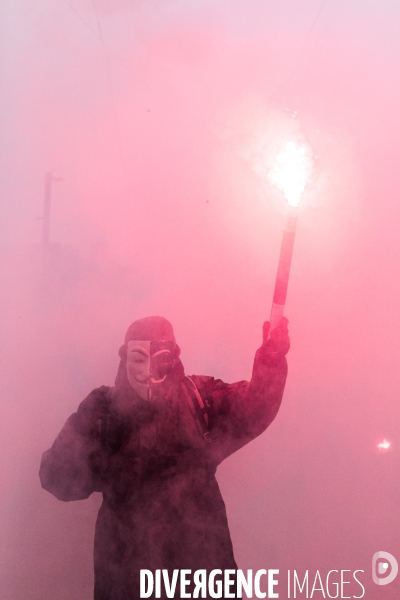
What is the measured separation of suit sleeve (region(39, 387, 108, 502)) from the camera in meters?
1.04

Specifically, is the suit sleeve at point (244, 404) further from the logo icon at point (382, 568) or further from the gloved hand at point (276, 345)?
the logo icon at point (382, 568)

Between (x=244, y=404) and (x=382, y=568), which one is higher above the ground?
(x=244, y=404)

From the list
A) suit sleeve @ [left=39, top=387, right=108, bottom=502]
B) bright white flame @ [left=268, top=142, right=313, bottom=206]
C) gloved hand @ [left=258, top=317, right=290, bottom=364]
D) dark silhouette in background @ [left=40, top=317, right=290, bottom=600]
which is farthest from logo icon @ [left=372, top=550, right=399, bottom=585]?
bright white flame @ [left=268, top=142, right=313, bottom=206]

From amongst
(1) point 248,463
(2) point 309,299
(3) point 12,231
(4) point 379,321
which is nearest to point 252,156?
(2) point 309,299

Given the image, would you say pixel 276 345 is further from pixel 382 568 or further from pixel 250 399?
pixel 382 568

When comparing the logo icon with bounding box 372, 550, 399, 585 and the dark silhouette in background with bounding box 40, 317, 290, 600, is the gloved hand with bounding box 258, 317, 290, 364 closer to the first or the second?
the dark silhouette in background with bounding box 40, 317, 290, 600

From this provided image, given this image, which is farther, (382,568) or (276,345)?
(382,568)

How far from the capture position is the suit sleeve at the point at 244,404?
1020 millimetres

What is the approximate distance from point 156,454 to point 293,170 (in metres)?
0.67

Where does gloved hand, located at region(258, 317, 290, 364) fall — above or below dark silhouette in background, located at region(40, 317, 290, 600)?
above

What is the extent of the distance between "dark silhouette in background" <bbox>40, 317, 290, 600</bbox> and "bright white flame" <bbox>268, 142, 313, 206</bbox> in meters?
0.29

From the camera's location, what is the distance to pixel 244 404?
3.38ft

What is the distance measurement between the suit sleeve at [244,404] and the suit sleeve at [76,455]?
0.24m

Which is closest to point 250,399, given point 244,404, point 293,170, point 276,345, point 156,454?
point 244,404
